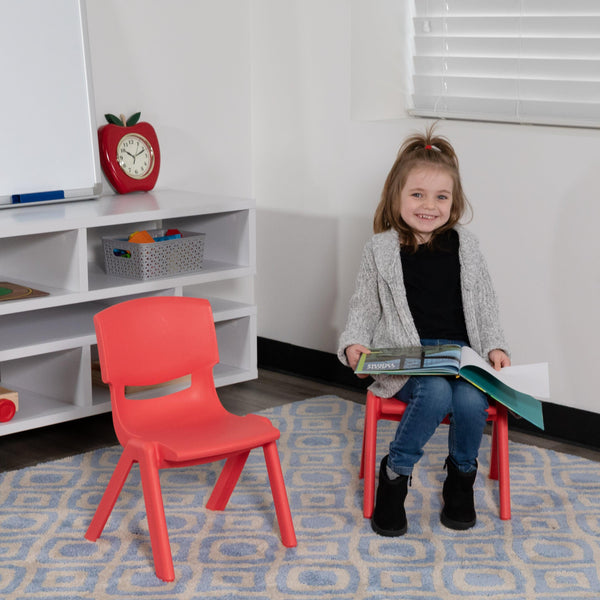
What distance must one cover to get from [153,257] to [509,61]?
3.55 ft

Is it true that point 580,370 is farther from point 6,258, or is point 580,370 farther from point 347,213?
point 6,258

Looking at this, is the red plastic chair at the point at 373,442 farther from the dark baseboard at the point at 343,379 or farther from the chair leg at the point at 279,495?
the dark baseboard at the point at 343,379

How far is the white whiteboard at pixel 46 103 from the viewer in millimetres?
2230

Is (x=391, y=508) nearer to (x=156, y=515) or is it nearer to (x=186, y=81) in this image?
(x=156, y=515)

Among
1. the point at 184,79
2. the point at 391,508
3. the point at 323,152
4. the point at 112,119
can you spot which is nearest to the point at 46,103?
the point at 112,119

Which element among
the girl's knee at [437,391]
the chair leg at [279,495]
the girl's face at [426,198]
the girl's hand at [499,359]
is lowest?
the chair leg at [279,495]

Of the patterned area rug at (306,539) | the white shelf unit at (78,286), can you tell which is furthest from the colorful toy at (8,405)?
the patterned area rug at (306,539)

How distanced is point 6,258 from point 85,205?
25cm

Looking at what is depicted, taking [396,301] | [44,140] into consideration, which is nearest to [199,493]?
[396,301]

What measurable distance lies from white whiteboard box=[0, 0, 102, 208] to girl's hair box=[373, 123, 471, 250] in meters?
0.85

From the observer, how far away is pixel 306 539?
1.77m

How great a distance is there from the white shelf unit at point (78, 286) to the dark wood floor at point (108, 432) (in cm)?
10

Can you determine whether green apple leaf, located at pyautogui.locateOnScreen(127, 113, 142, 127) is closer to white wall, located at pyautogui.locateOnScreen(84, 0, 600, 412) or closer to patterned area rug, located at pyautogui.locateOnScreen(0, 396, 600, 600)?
white wall, located at pyautogui.locateOnScreen(84, 0, 600, 412)

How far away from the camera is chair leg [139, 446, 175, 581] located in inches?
62.2
